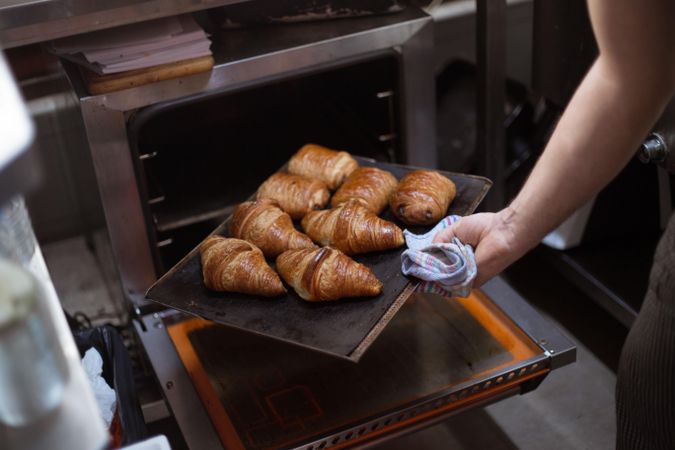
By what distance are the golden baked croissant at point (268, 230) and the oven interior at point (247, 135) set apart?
0.33 m

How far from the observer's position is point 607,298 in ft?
6.37

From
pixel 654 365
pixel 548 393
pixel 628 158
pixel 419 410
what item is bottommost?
pixel 548 393

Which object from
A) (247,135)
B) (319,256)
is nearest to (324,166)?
(319,256)

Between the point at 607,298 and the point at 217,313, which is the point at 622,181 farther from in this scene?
the point at 217,313

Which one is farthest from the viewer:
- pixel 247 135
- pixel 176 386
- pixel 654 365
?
pixel 247 135

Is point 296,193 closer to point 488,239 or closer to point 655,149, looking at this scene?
point 488,239

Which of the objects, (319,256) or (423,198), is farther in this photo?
(423,198)

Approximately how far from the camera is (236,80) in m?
1.64

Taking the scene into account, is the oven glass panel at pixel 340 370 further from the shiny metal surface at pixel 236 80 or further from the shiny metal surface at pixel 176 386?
the shiny metal surface at pixel 236 80

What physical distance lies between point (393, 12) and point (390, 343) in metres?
0.68

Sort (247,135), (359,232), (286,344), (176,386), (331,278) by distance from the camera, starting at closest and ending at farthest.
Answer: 1. (331,278)
2. (359,232)
3. (176,386)
4. (286,344)
5. (247,135)

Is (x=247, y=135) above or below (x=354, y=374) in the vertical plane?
above

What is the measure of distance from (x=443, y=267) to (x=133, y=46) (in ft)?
2.33

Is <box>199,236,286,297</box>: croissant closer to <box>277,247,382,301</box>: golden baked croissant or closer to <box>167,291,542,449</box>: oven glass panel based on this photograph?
<box>277,247,382,301</box>: golden baked croissant
